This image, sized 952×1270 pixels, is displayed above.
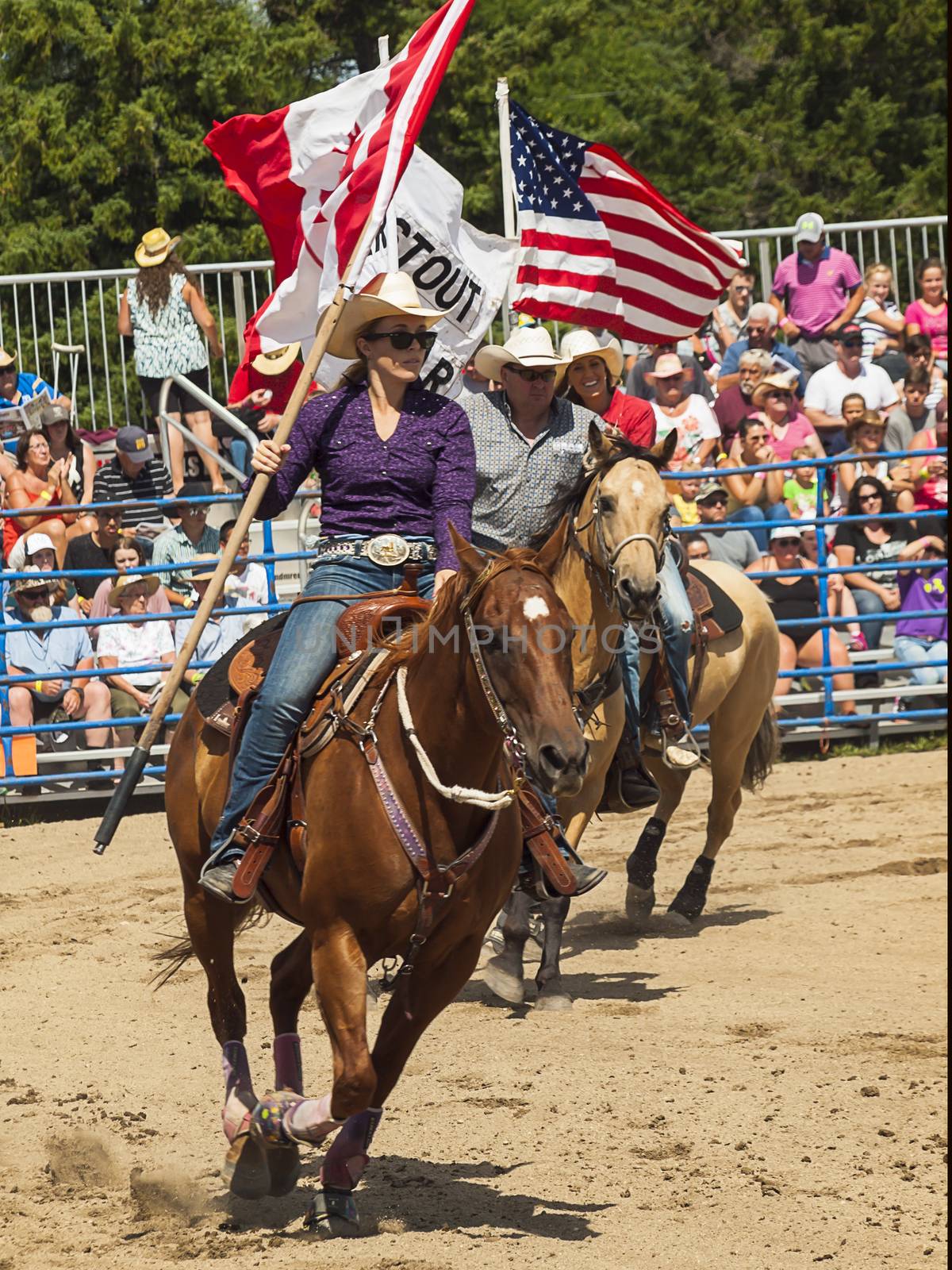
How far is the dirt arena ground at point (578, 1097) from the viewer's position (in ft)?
16.9

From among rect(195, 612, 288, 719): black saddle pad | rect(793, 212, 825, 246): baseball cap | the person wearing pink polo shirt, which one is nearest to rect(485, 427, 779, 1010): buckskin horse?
rect(195, 612, 288, 719): black saddle pad

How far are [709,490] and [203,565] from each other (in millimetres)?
3864

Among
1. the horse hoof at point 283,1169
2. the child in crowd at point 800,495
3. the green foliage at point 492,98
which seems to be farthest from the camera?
the green foliage at point 492,98

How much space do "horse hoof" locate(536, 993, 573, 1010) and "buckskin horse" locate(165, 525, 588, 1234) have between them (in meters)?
2.42

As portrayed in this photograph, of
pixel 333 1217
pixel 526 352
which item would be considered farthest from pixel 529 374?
pixel 333 1217

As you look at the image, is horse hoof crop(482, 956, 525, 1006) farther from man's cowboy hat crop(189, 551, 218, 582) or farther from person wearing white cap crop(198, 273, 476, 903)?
man's cowboy hat crop(189, 551, 218, 582)

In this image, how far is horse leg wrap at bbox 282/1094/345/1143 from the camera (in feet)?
16.6

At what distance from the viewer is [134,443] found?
44.4 ft

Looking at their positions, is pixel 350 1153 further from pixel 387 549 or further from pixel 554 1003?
pixel 554 1003

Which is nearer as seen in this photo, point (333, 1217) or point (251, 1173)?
point (333, 1217)

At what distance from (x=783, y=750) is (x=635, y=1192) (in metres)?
8.47

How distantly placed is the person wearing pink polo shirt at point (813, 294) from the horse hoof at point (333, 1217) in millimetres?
11893

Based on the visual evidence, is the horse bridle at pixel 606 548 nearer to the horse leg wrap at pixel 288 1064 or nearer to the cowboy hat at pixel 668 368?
the horse leg wrap at pixel 288 1064

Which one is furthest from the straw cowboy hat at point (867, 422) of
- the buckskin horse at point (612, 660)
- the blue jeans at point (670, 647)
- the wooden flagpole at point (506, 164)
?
the blue jeans at point (670, 647)
